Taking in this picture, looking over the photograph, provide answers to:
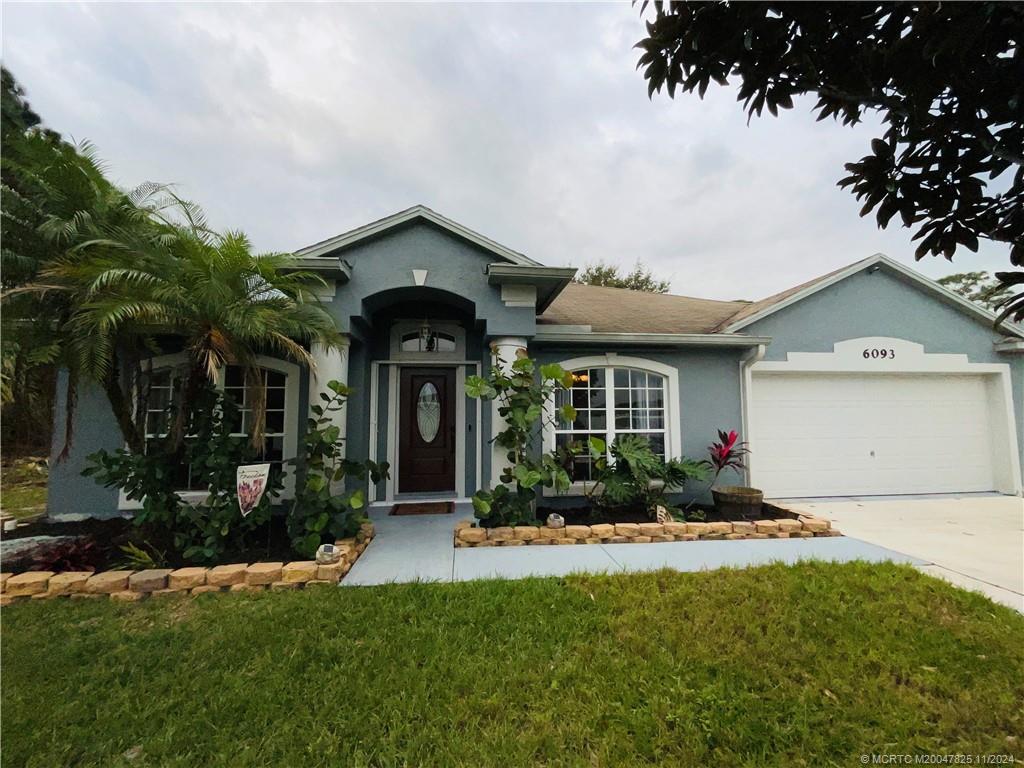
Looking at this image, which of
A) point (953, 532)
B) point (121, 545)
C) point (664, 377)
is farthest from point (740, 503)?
point (121, 545)

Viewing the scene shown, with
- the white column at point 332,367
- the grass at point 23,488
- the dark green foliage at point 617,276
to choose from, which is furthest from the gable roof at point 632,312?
the dark green foliage at point 617,276

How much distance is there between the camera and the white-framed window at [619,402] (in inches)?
278

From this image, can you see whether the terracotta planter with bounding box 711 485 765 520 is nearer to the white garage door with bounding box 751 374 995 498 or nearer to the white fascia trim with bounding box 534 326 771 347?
the white garage door with bounding box 751 374 995 498

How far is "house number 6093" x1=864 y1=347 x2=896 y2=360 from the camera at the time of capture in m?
7.84

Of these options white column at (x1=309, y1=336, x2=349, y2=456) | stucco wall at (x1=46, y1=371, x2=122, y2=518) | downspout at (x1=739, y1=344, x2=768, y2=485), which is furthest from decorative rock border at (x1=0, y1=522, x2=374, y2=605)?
downspout at (x1=739, y1=344, x2=768, y2=485)

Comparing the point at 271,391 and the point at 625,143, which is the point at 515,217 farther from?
the point at 271,391

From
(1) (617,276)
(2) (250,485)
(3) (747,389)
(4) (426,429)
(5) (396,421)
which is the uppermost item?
(1) (617,276)

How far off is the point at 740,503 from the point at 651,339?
2.83 metres

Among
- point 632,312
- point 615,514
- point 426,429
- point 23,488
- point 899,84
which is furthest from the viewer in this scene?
point 632,312

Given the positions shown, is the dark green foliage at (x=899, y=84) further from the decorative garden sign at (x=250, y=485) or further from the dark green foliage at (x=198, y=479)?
the dark green foliage at (x=198, y=479)

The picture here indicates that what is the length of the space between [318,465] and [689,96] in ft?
15.8

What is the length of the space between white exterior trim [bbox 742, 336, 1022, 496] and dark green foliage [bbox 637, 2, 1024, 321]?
5.91 meters

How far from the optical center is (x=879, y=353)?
309 inches

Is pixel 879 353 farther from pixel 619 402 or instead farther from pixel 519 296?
pixel 519 296
